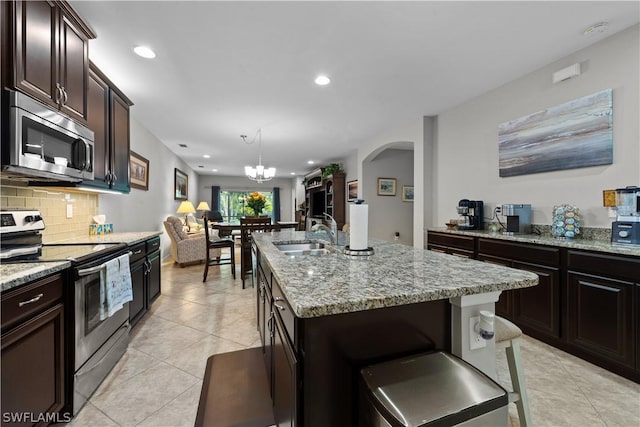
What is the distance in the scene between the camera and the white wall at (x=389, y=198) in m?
5.88

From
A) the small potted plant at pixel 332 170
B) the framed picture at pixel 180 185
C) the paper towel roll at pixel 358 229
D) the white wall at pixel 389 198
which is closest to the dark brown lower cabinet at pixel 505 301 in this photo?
the paper towel roll at pixel 358 229

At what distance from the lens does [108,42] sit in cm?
226

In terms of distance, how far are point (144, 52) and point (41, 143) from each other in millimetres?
1325

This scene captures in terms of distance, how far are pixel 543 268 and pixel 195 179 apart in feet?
33.9

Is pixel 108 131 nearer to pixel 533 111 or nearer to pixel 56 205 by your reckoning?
pixel 56 205

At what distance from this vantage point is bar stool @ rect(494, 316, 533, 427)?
4.23 ft

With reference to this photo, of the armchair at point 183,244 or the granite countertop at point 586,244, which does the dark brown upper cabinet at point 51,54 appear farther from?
the granite countertop at point 586,244

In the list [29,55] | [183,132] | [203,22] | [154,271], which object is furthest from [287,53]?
[183,132]

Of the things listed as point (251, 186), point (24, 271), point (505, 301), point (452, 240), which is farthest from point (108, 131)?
point (251, 186)

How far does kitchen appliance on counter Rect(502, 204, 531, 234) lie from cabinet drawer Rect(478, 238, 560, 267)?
0.34 m

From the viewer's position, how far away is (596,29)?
7.06 ft

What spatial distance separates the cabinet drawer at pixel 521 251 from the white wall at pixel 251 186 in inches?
357

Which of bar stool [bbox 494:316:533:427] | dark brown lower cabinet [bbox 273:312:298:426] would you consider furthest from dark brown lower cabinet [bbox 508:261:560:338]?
dark brown lower cabinet [bbox 273:312:298:426]

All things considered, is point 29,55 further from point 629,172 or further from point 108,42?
point 629,172
